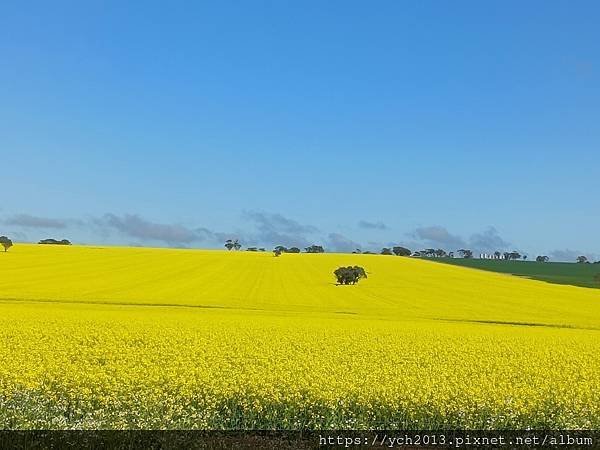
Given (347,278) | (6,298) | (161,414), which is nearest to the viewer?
(161,414)

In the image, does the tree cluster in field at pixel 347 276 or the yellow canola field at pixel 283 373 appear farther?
the tree cluster in field at pixel 347 276

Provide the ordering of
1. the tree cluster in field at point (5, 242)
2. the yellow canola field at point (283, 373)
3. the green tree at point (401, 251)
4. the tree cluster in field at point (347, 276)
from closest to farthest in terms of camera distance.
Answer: the yellow canola field at point (283, 373), the tree cluster in field at point (347, 276), the tree cluster in field at point (5, 242), the green tree at point (401, 251)

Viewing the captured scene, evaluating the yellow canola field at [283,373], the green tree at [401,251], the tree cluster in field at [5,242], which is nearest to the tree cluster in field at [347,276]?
the yellow canola field at [283,373]

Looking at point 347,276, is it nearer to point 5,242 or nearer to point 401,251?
point 5,242

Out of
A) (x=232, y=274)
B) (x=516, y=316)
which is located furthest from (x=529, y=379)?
(x=232, y=274)

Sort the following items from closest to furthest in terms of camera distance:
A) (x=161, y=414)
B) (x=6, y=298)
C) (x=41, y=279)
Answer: (x=161, y=414) → (x=6, y=298) → (x=41, y=279)

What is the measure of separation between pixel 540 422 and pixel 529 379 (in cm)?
397

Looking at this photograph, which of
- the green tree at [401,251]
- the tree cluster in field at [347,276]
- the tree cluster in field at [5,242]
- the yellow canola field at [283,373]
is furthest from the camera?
the green tree at [401,251]

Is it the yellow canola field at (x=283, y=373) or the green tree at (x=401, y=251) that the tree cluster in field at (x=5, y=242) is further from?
the green tree at (x=401, y=251)

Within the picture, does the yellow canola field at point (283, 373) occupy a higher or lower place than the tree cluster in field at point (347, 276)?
lower

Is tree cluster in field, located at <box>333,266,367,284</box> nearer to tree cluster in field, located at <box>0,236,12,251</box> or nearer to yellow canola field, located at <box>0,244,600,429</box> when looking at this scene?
yellow canola field, located at <box>0,244,600,429</box>

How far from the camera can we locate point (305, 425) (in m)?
12.0

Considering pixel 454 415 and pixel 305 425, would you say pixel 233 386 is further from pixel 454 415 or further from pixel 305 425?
pixel 454 415

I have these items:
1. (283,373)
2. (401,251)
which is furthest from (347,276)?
(401,251)
